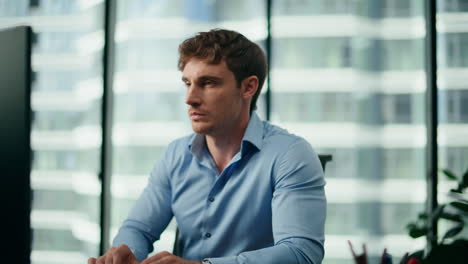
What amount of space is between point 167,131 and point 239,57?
12753 mm

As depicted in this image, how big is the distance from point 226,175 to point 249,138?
0.13m

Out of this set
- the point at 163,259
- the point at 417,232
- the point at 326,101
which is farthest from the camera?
the point at 326,101

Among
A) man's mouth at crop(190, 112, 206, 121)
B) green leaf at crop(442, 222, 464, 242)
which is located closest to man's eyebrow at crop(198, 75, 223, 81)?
man's mouth at crop(190, 112, 206, 121)

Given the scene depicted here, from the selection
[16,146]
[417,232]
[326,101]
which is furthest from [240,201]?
[326,101]

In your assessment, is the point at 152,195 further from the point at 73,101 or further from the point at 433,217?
the point at 73,101

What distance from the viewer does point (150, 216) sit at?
1314mm

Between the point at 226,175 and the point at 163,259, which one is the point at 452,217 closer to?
the point at 226,175

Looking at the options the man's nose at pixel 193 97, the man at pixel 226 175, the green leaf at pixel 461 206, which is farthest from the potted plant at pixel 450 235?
the man's nose at pixel 193 97

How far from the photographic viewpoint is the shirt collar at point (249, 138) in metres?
1.27

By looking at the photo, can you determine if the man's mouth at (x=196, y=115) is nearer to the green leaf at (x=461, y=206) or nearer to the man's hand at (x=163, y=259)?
the man's hand at (x=163, y=259)

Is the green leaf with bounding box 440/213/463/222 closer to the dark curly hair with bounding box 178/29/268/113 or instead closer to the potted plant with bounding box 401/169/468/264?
the potted plant with bounding box 401/169/468/264

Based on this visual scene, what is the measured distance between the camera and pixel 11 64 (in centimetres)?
66

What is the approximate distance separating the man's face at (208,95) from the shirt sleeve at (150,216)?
Answer: 25 centimetres

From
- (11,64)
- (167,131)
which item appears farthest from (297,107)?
(11,64)
